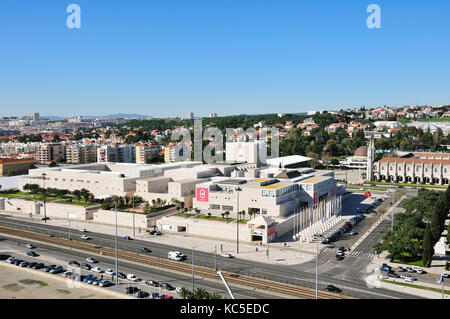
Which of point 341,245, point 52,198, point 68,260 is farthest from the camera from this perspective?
point 52,198

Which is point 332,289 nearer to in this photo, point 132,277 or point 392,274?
point 392,274

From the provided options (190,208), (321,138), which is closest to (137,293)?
(190,208)

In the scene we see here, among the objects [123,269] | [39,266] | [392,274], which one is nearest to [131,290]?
[123,269]

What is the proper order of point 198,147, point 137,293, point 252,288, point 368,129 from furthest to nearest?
1. point 368,129
2. point 198,147
3. point 252,288
4. point 137,293

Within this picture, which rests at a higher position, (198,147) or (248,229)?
(198,147)

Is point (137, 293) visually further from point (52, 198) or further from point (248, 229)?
point (52, 198)

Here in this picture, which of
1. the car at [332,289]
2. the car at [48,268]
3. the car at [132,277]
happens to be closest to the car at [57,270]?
the car at [48,268]
